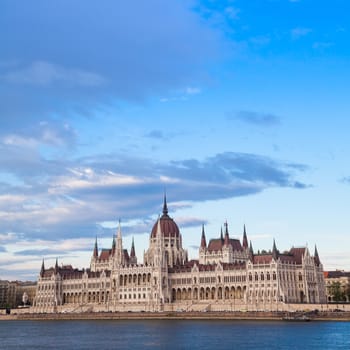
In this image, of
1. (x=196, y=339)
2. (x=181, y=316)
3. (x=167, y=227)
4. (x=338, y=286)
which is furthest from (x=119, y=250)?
(x=196, y=339)

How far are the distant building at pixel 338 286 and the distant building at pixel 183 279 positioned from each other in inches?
265

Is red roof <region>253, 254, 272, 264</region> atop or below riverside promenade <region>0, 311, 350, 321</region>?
atop

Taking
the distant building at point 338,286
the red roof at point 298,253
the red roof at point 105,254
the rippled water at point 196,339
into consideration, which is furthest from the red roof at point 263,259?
the red roof at point 105,254

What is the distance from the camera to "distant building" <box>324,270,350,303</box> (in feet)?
503

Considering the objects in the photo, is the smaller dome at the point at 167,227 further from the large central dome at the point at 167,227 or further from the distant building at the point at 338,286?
the distant building at the point at 338,286

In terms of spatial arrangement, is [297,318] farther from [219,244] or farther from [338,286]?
[219,244]

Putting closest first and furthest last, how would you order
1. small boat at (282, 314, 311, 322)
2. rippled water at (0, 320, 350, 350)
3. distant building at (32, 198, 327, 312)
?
1. rippled water at (0, 320, 350, 350)
2. small boat at (282, 314, 311, 322)
3. distant building at (32, 198, 327, 312)

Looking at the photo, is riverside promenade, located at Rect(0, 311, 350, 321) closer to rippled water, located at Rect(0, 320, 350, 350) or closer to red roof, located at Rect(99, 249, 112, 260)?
rippled water, located at Rect(0, 320, 350, 350)

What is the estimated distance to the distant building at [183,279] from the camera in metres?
141

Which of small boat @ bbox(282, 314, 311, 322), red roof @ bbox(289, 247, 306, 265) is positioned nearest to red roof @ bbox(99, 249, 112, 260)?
red roof @ bbox(289, 247, 306, 265)

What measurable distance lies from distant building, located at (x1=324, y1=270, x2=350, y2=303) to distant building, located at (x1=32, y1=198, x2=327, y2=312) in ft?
22.0

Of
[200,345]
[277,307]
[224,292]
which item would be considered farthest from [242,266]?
[200,345]

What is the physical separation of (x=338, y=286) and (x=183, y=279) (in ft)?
130

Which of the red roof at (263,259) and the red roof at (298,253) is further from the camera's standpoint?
the red roof at (298,253)
